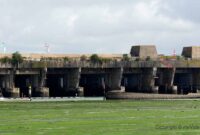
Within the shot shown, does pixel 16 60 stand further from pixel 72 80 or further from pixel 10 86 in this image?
pixel 72 80

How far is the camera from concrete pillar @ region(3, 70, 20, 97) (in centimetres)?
17488

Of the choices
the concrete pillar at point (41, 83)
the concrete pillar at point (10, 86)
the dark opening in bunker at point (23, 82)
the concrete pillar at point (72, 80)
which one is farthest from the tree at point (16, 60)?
the concrete pillar at point (72, 80)

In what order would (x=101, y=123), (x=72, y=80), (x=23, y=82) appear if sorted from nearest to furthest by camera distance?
(x=101, y=123)
(x=72, y=80)
(x=23, y=82)

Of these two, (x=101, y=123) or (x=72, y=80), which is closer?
(x=101, y=123)

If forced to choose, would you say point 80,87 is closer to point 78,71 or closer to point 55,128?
point 78,71

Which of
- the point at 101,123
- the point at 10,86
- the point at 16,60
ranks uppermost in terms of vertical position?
the point at 16,60

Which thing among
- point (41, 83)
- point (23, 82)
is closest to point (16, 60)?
point (41, 83)

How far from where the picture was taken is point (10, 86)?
183 meters

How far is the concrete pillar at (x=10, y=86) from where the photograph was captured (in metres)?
175

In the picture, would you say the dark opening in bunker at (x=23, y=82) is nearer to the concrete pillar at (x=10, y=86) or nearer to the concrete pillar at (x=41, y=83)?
the concrete pillar at (x=41, y=83)

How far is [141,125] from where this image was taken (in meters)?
65.6

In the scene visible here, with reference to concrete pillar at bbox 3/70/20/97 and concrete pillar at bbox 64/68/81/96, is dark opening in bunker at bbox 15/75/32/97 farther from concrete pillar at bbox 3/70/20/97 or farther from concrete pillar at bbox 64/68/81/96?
concrete pillar at bbox 64/68/81/96

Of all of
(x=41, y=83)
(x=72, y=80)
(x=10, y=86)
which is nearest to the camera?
(x=10, y=86)

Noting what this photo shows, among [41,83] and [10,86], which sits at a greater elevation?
[41,83]
